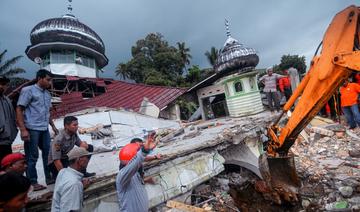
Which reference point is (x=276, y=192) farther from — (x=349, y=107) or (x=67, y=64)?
(x=67, y=64)

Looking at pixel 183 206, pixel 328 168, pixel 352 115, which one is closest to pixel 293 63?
pixel 352 115

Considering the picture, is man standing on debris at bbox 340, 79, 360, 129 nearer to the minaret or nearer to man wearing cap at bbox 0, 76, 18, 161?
man wearing cap at bbox 0, 76, 18, 161

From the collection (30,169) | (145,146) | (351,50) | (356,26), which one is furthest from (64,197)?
(356,26)

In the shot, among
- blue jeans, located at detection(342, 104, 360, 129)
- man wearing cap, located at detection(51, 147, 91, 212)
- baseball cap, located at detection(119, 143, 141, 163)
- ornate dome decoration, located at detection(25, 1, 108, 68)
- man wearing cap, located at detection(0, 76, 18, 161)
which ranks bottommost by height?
blue jeans, located at detection(342, 104, 360, 129)

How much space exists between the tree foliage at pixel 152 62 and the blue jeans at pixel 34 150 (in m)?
21.5

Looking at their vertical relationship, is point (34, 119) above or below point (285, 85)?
below

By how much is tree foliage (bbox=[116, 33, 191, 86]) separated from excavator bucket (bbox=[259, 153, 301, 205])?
20645 mm

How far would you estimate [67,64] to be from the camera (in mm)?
15188

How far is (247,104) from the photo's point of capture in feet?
37.6

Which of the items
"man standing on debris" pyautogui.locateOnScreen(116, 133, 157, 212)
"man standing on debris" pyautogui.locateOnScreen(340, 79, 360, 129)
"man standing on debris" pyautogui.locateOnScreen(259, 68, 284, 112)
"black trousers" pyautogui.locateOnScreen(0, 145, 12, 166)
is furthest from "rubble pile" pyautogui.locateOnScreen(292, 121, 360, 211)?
"black trousers" pyautogui.locateOnScreen(0, 145, 12, 166)

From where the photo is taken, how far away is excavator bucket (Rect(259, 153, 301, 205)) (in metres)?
3.94

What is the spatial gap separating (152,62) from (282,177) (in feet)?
80.2

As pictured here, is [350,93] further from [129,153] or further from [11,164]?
[11,164]

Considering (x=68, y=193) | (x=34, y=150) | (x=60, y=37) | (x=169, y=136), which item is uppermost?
(x=60, y=37)
